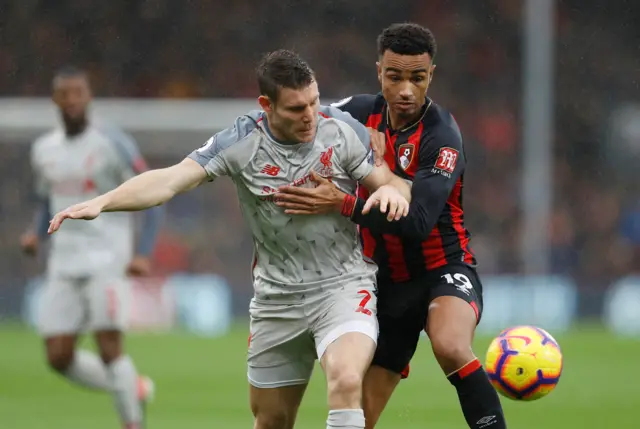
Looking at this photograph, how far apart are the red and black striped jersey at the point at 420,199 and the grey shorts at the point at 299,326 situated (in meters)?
0.32

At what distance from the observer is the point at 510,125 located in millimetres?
21797

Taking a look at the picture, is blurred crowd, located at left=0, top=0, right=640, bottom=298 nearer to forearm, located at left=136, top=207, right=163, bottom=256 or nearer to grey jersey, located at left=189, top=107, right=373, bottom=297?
forearm, located at left=136, top=207, right=163, bottom=256

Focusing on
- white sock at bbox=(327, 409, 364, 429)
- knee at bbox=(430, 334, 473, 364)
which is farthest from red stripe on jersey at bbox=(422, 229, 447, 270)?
white sock at bbox=(327, 409, 364, 429)

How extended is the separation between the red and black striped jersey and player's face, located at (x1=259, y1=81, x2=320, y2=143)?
1.37 ft

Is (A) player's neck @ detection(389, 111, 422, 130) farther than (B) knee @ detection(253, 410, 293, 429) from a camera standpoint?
Yes

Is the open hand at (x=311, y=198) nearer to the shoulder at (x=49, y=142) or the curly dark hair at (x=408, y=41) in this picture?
the curly dark hair at (x=408, y=41)

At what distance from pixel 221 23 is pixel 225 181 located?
4.19 m

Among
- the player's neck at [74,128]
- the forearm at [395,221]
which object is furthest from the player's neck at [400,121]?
the player's neck at [74,128]

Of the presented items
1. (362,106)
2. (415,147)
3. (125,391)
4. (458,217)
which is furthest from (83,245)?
(415,147)

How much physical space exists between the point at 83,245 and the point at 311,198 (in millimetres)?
3947

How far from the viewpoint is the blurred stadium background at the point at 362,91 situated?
18562 mm

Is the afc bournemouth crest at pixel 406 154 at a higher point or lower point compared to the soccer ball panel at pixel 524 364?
higher

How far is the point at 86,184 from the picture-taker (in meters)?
9.22

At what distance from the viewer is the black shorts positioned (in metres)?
6.24
